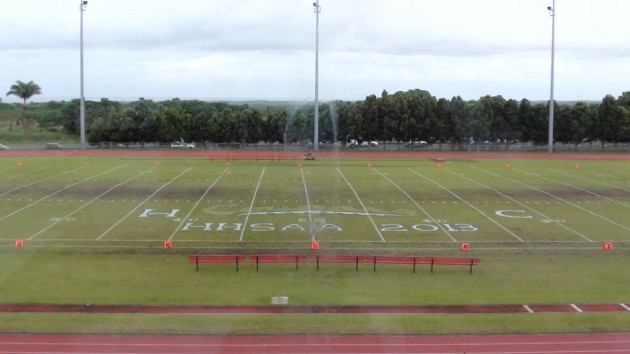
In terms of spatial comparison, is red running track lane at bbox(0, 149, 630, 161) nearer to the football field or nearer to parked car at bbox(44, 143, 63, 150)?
parked car at bbox(44, 143, 63, 150)

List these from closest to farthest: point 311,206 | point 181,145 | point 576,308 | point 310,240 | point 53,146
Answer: point 576,308, point 310,240, point 311,206, point 53,146, point 181,145

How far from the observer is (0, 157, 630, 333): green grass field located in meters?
18.9

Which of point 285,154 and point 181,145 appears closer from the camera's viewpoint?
point 285,154

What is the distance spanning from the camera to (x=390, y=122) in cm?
7944

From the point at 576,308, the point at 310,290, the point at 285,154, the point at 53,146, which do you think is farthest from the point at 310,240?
the point at 53,146

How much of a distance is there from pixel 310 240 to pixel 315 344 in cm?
1181

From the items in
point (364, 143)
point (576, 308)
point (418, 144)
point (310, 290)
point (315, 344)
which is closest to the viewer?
point (315, 344)

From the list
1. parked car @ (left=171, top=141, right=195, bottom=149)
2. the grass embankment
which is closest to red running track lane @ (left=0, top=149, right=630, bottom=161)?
parked car @ (left=171, top=141, right=195, bottom=149)

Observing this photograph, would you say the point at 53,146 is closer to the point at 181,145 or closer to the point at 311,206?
the point at 181,145

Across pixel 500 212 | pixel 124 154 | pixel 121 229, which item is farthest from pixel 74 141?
pixel 500 212

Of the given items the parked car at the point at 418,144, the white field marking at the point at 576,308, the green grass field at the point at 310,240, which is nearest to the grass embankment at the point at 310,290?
the green grass field at the point at 310,240

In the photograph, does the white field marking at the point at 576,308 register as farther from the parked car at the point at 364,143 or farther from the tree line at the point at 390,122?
the parked car at the point at 364,143

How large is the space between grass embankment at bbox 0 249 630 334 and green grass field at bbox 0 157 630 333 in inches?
2.7

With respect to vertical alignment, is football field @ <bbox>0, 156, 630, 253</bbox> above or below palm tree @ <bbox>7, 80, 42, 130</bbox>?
below
